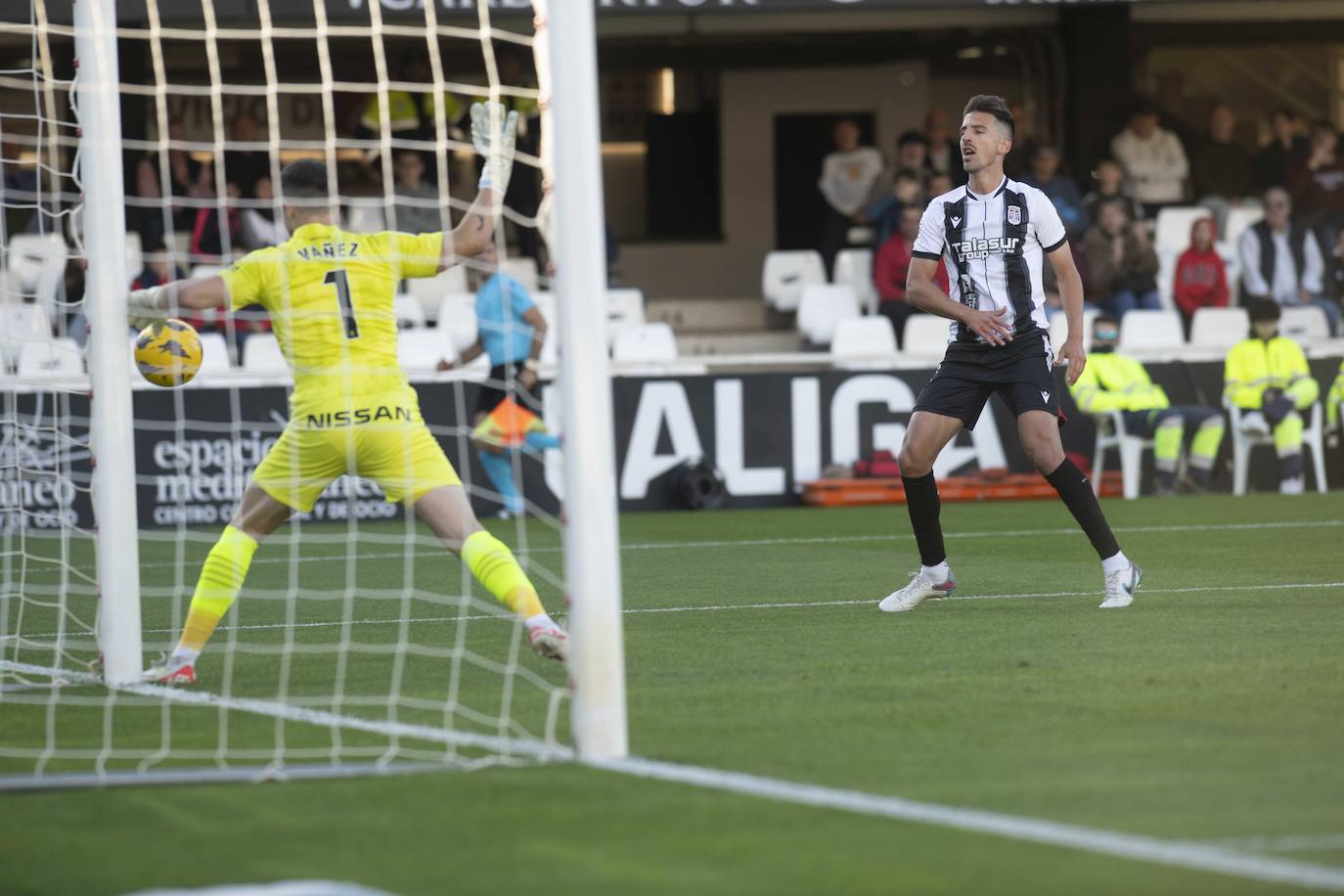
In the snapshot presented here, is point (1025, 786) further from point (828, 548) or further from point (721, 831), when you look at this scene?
point (828, 548)

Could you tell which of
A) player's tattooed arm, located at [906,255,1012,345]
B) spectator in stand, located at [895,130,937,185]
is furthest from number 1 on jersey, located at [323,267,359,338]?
spectator in stand, located at [895,130,937,185]

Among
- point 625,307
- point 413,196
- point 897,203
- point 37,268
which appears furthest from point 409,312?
point 897,203

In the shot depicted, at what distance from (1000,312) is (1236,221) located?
13.5m

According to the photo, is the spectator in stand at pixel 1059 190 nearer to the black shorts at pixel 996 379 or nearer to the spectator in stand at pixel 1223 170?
the spectator in stand at pixel 1223 170

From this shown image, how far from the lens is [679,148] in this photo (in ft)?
77.7

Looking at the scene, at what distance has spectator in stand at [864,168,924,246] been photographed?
1903cm

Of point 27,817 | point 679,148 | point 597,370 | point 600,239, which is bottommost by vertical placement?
point 27,817

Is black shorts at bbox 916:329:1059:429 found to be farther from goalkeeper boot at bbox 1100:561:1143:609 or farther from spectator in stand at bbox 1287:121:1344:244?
spectator in stand at bbox 1287:121:1344:244

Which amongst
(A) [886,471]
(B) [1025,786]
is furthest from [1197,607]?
(A) [886,471]

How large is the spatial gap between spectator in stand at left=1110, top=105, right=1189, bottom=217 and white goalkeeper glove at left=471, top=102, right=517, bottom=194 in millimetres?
15536

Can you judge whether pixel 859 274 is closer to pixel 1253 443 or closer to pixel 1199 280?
pixel 1199 280

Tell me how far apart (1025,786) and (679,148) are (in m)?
19.3

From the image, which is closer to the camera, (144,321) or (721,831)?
(721,831)

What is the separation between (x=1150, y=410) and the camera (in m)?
17.1
